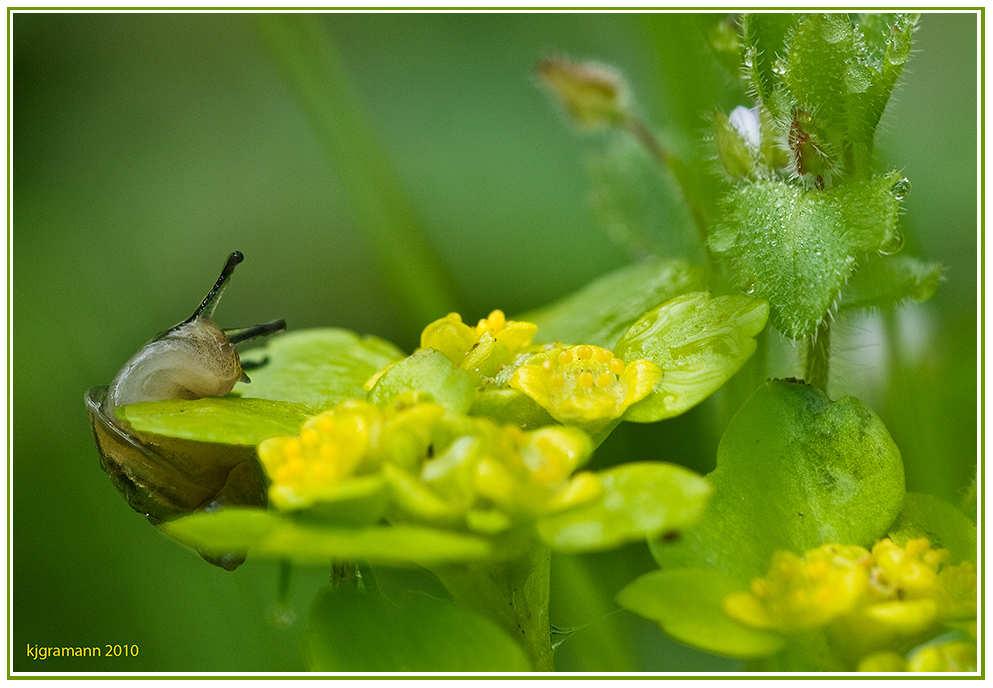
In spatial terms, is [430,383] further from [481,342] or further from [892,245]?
[892,245]

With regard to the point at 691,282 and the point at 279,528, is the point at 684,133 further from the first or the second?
the point at 279,528

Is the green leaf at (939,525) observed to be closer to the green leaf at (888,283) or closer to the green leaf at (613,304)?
the green leaf at (888,283)

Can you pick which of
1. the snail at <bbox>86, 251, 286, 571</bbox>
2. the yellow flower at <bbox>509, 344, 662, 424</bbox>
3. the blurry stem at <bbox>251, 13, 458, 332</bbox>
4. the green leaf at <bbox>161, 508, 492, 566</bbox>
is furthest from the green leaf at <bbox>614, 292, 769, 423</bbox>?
the blurry stem at <bbox>251, 13, 458, 332</bbox>

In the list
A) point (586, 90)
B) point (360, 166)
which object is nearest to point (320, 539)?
point (586, 90)

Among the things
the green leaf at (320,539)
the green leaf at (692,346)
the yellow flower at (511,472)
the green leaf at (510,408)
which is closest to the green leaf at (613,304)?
the green leaf at (692,346)

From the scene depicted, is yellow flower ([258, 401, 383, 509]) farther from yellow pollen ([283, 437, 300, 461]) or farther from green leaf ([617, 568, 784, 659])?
green leaf ([617, 568, 784, 659])

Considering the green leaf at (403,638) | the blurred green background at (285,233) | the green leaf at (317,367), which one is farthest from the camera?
the blurred green background at (285,233)

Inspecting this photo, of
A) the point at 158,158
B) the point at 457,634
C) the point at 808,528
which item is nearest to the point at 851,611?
the point at 808,528
